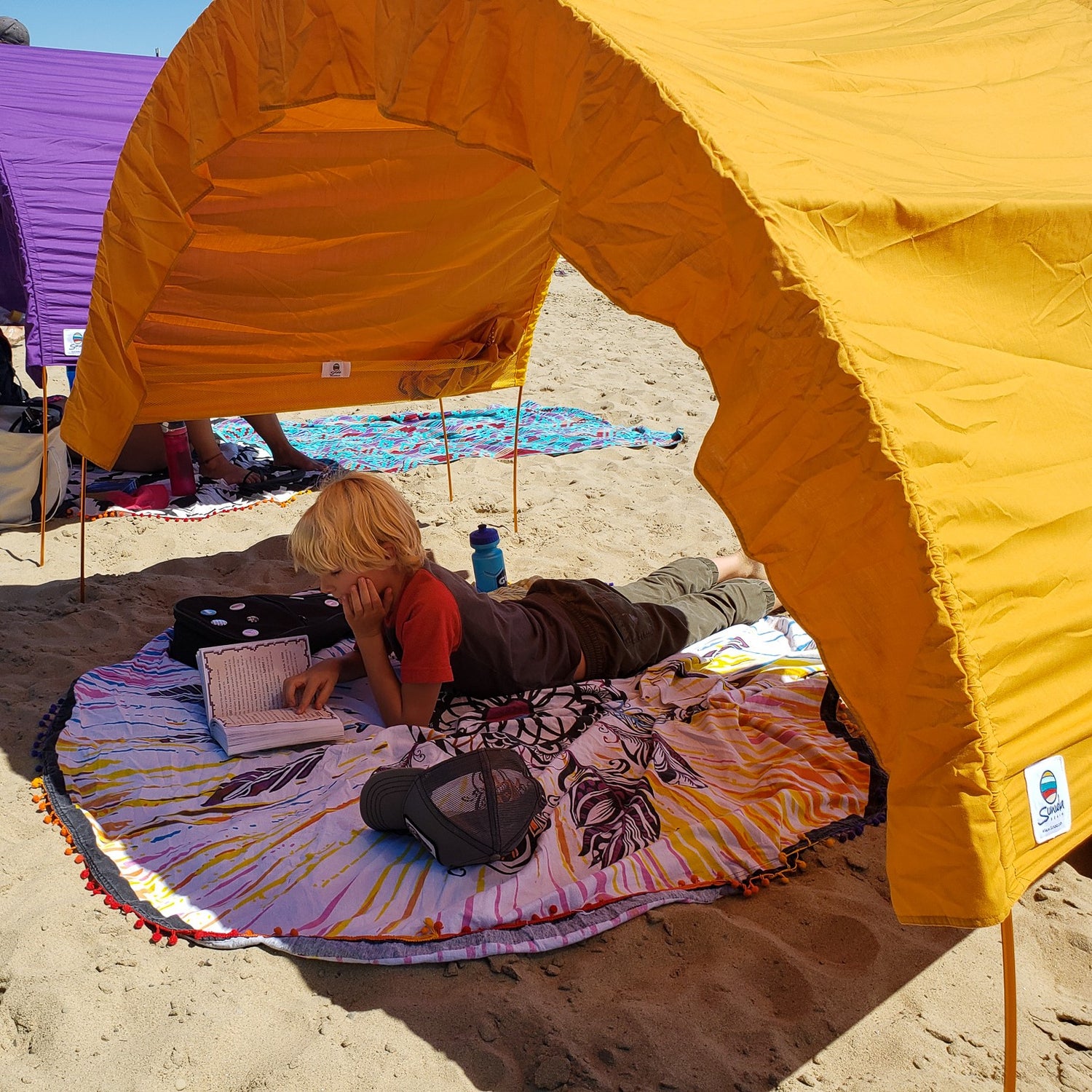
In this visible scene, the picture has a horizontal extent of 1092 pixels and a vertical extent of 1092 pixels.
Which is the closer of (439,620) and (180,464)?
(439,620)

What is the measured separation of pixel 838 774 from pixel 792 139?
1.63m

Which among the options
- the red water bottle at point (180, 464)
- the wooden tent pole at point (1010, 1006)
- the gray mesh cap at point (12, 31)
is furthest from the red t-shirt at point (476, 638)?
the gray mesh cap at point (12, 31)

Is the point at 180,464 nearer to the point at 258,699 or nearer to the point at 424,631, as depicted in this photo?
the point at 258,699

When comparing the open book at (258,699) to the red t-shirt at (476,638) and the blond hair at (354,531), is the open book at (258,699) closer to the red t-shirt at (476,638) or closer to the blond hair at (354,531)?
the red t-shirt at (476,638)

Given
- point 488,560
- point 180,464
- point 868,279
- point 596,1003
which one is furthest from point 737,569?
point 180,464

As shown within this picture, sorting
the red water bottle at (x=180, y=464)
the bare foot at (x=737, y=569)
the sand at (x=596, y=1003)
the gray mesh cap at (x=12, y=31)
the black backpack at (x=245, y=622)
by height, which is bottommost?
the sand at (x=596, y=1003)

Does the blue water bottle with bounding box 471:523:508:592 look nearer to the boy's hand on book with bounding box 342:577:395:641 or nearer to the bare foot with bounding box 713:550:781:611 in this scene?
the bare foot with bounding box 713:550:781:611

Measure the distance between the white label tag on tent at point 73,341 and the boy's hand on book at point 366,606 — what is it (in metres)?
2.05

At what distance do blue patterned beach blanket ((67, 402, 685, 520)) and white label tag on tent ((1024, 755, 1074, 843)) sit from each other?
4.36 meters

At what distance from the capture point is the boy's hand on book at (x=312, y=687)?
116 inches

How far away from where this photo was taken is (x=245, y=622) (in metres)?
3.38

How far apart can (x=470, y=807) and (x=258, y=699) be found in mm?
1043

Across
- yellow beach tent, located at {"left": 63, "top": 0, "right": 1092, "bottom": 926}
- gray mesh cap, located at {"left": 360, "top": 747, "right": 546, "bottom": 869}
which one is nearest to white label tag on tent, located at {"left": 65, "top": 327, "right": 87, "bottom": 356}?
yellow beach tent, located at {"left": 63, "top": 0, "right": 1092, "bottom": 926}

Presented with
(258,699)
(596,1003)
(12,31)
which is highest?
(12,31)
